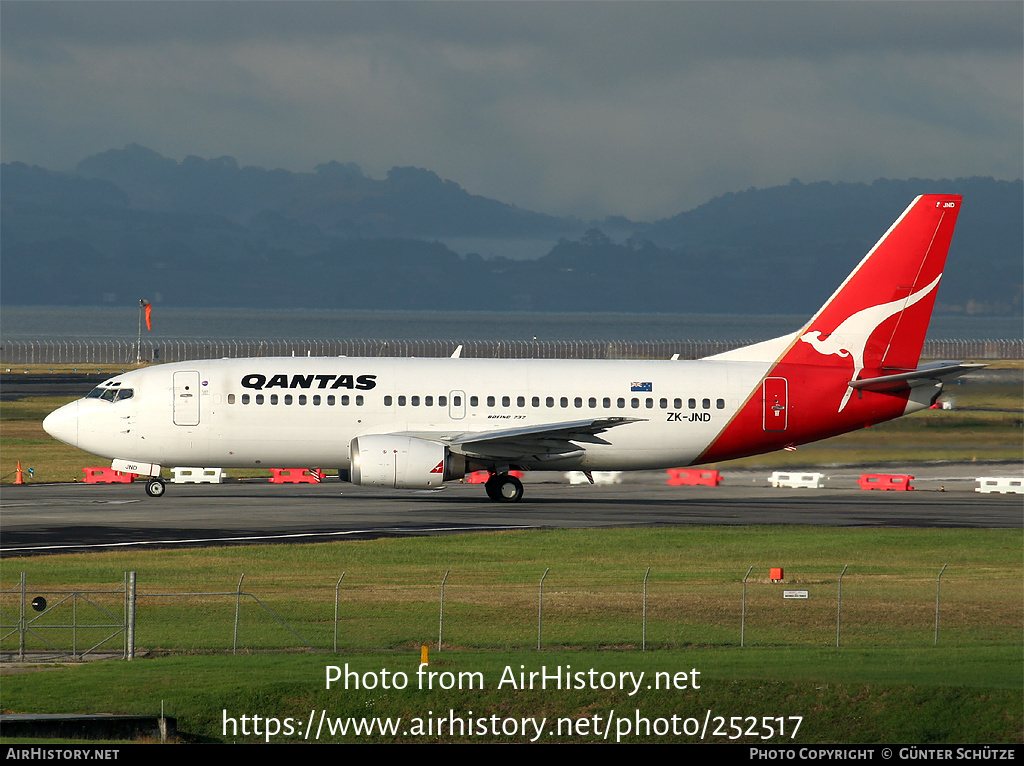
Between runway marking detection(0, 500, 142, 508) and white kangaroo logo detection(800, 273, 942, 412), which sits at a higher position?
white kangaroo logo detection(800, 273, 942, 412)

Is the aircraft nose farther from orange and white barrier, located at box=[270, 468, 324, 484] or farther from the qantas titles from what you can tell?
orange and white barrier, located at box=[270, 468, 324, 484]

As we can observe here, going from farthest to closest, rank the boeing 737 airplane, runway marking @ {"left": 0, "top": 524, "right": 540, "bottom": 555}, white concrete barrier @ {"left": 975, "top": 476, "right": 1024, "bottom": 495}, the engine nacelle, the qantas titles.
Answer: white concrete barrier @ {"left": 975, "top": 476, "right": 1024, "bottom": 495}
the qantas titles
the boeing 737 airplane
the engine nacelle
runway marking @ {"left": 0, "top": 524, "right": 540, "bottom": 555}

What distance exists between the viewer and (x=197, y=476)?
59.6 metres

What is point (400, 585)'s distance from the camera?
3309cm

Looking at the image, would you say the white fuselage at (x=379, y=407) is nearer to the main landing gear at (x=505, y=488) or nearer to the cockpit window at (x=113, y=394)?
the cockpit window at (x=113, y=394)

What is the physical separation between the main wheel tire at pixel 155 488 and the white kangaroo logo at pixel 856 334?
25.1m

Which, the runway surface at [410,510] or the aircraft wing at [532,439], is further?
the aircraft wing at [532,439]

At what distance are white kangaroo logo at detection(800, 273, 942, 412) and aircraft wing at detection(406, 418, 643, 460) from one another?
760 cm

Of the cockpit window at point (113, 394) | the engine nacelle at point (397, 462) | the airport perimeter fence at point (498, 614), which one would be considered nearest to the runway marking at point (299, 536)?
the engine nacelle at point (397, 462)

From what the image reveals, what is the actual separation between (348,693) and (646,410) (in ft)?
92.8

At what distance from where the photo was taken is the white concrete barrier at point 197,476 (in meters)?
59.3

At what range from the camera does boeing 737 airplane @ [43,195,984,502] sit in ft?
161

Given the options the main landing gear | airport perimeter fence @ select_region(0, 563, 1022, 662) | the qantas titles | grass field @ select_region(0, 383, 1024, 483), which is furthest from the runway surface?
airport perimeter fence @ select_region(0, 563, 1022, 662)
